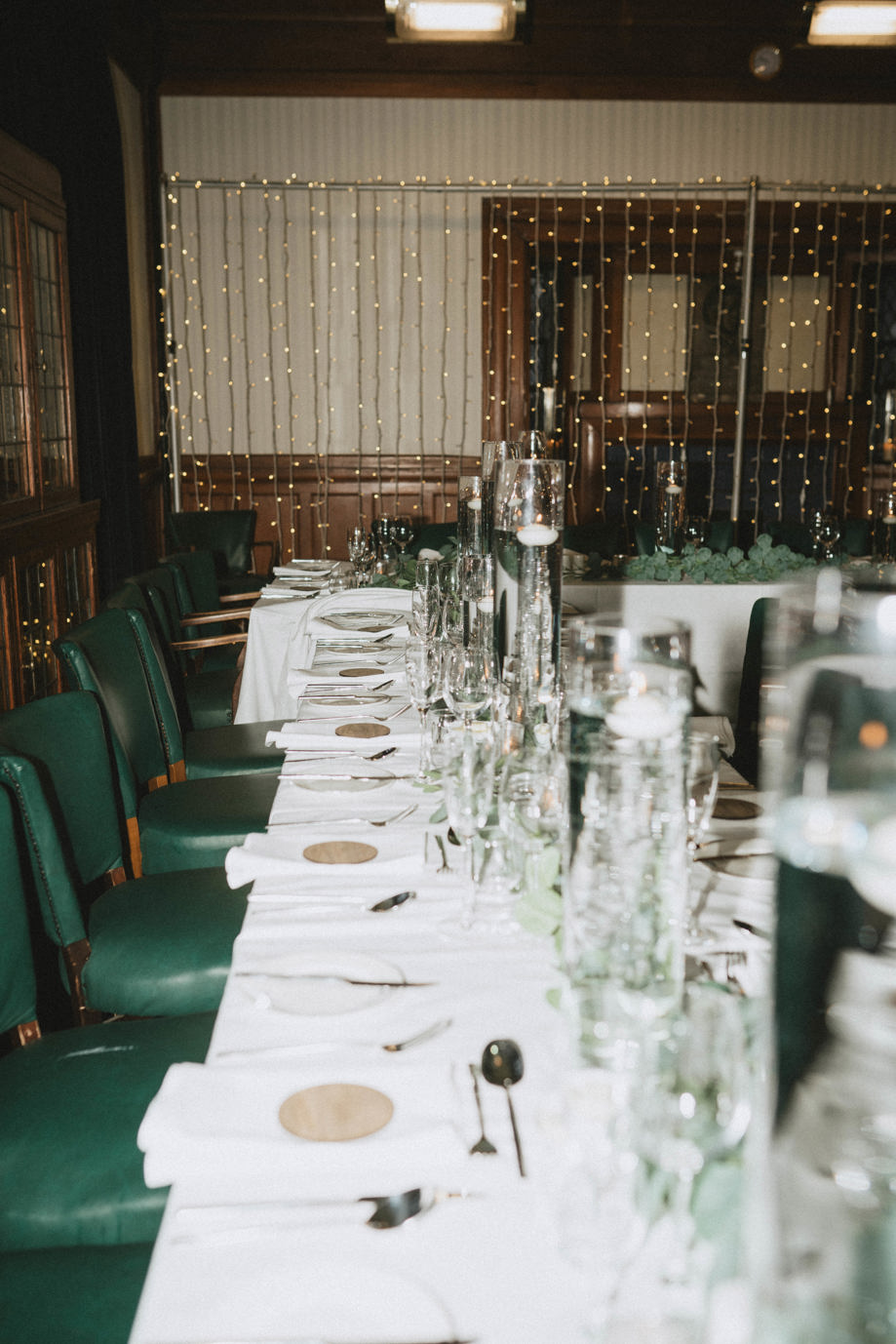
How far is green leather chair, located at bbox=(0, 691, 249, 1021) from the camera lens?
1729 mm

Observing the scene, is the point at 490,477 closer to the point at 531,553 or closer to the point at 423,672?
the point at 531,553

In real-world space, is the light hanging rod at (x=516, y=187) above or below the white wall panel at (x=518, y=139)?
below

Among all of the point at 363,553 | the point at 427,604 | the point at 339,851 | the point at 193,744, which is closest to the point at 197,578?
the point at 363,553

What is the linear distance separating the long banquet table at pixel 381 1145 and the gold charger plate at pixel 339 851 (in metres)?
0.06

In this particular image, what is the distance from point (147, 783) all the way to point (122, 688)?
34 centimetres

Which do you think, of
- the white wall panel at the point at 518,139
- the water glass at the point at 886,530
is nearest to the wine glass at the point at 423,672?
the water glass at the point at 886,530

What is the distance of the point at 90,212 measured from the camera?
5.06 m

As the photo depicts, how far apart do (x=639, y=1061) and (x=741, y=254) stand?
7.67 metres

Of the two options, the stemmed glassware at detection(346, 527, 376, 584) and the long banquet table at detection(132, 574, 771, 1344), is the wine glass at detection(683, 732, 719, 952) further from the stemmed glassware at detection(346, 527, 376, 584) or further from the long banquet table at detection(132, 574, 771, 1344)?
the stemmed glassware at detection(346, 527, 376, 584)

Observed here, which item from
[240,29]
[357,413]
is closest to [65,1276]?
[357,413]

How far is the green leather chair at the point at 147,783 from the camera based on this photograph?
7.75 ft

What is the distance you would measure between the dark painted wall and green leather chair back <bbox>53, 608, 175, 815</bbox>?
2.61 metres

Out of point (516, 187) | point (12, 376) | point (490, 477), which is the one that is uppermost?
point (516, 187)

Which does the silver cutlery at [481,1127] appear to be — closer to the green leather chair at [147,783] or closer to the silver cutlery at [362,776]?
the silver cutlery at [362,776]
